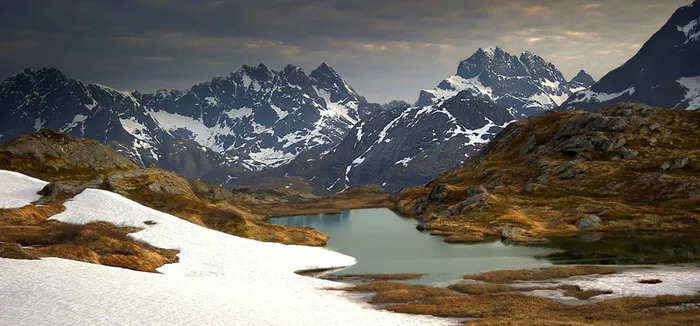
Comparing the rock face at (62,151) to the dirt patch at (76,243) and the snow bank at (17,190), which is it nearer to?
the snow bank at (17,190)

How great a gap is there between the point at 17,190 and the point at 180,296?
2742 inches

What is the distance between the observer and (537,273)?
233 feet

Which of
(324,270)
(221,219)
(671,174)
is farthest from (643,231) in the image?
(221,219)

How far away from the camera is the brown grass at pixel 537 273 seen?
69.1m

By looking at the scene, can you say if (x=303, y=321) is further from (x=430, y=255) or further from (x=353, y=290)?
(x=430, y=255)

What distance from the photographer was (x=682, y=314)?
140ft

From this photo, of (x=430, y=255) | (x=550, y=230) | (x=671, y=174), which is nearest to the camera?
(x=430, y=255)

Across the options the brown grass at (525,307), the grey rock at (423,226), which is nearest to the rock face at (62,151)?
the grey rock at (423,226)

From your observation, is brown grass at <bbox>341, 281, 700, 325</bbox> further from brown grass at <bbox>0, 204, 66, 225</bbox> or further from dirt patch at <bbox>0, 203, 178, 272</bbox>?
brown grass at <bbox>0, 204, 66, 225</bbox>

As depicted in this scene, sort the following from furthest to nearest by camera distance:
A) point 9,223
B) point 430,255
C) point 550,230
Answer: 1. point 550,230
2. point 430,255
3. point 9,223

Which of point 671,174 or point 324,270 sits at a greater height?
point 671,174

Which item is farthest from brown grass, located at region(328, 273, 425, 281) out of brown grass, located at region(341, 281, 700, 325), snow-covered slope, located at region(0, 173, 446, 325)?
brown grass, located at region(341, 281, 700, 325)

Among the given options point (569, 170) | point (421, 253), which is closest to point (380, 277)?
point (421, 253)

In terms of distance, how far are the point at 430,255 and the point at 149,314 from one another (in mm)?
64804
